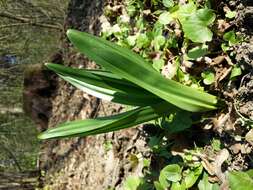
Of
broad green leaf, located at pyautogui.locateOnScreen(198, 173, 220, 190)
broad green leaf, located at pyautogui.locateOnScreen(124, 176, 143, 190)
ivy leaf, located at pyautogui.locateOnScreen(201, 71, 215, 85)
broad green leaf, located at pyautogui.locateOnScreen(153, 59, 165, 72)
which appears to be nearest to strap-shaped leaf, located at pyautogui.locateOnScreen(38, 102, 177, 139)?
ivy leaf, located at pyautogui.locateOnScreen(201, 71, 215, 85)

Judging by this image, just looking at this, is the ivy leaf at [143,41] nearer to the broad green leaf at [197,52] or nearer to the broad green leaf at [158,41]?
the broad green leaf at [158,41]

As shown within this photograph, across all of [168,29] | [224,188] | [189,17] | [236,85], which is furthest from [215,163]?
[168,29]

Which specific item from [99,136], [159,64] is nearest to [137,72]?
[159,64]

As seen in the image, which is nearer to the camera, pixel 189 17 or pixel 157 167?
pixel 189 17

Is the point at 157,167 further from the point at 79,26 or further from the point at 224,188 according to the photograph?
the point at 79,26

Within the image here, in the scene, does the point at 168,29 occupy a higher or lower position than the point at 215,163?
higher

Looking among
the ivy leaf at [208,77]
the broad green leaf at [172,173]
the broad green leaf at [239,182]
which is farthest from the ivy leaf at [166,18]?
the broad green leaf at [239,182]
